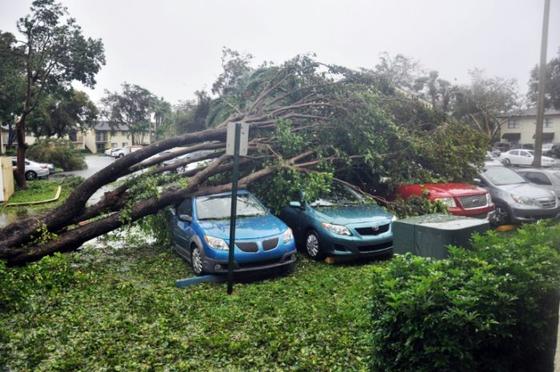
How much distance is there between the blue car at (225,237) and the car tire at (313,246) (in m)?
0.69

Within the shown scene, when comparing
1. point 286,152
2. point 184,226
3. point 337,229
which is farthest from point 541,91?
point 184,226

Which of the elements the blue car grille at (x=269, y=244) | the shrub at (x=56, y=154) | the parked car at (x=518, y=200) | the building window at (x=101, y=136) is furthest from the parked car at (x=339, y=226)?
the building window at (x=101, y=136)

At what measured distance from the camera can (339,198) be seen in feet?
29.0

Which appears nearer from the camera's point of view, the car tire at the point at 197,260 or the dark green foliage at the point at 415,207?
the car tire at the point at 197,260

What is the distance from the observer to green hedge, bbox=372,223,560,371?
2664mm

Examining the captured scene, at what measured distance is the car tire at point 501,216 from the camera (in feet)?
32.7

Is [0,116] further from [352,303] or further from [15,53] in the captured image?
[352,303]

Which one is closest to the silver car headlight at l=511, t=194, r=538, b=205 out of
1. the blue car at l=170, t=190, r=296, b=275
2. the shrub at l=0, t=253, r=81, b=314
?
the blue car at l=170, t=190, r=296, b=275

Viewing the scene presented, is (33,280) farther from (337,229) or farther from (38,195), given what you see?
(38,195)

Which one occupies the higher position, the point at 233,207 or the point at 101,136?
the point at 101,136

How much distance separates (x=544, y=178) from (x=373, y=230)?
20.7 feet

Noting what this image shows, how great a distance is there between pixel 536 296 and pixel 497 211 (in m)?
8.26

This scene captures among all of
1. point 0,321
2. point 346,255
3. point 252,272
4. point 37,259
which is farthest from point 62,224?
point 346,255

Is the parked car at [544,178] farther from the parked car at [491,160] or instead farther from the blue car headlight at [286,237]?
the blue car headlight at [286,237]
